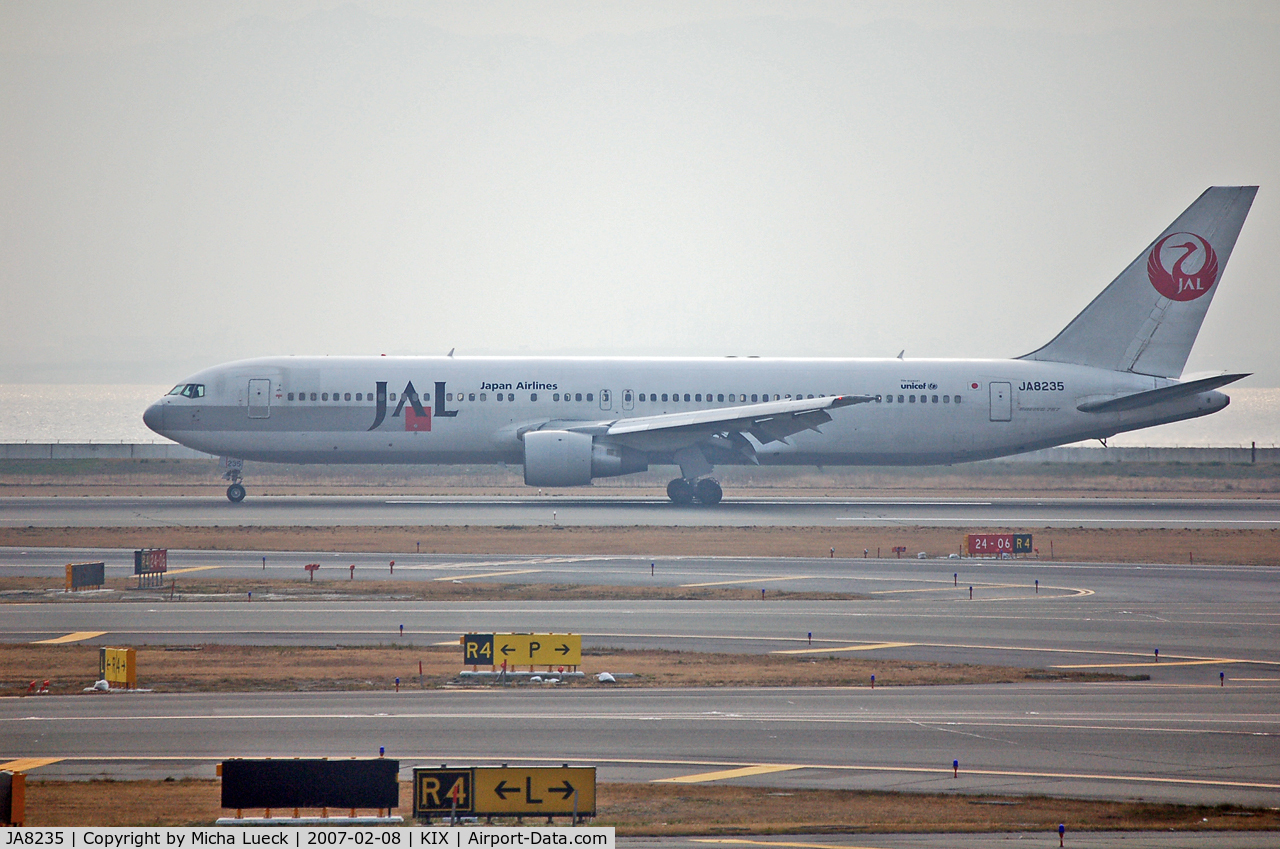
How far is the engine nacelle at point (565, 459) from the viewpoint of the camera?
158 ft

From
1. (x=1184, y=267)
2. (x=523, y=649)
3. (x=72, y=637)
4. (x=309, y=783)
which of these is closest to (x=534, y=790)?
(x=309, y=783)

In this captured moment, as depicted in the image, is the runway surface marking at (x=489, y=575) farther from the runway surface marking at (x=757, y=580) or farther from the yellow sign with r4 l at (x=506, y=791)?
the yellow sign with r4 l at (x=506, y=791)

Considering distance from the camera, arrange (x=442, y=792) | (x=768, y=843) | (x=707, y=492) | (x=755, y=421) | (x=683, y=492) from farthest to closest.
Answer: (x=683, y=492)
(x=707, y=492)
(x=755, y=421)
(x=442, y=792)
(x=768, y=843)

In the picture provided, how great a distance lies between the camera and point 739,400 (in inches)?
2026

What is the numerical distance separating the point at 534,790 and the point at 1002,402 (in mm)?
42575

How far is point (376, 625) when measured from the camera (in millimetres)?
25953

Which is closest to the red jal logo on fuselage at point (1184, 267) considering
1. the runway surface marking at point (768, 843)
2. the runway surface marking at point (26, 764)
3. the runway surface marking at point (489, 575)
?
the runway surface marking at point (489, 575)

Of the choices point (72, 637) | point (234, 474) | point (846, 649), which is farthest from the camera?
point (234, 474)

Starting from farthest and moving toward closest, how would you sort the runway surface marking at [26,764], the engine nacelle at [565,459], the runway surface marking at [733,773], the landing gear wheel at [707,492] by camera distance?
the landing gear wheel at [707,492], the engine nacelle at [565,459], the runway surface marking at [26,764], the runway surface marking at [733,773]

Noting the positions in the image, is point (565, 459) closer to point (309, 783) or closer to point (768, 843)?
point (309, 783)

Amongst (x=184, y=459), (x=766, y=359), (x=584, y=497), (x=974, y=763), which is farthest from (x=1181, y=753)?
(x=184, y=459)

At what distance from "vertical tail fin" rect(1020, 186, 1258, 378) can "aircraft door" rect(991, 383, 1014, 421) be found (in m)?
4.03

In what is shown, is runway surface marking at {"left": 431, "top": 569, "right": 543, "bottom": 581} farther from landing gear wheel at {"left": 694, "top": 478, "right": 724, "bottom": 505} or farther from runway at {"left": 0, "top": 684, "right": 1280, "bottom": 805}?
landing gear wheel at {"left": 694, "top": 478, "right": 724, "bottom": 505}

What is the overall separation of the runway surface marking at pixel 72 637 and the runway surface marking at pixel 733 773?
588 inches
